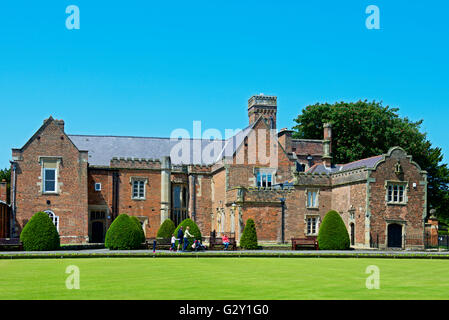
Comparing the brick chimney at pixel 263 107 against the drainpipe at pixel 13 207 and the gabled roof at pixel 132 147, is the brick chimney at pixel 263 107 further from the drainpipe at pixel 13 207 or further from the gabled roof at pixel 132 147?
the drainpipe at pixel 13 207

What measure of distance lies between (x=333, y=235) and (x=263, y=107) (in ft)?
116

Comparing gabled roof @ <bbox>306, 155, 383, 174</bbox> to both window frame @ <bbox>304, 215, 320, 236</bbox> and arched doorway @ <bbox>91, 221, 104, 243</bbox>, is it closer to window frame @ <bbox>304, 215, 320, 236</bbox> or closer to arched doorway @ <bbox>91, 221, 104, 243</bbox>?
window frame @ <bbox>304, 215, 320, 236</bbox>

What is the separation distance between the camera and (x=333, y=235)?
45.4 m

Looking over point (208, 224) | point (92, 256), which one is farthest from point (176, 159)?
point (92, 256)

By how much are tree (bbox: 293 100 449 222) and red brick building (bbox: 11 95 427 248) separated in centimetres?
705

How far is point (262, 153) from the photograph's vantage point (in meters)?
57.1

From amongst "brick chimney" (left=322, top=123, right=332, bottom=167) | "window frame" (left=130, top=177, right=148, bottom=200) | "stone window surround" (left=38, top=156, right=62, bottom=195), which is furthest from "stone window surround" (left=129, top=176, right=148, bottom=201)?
"brick chimney" (left=322, top=123, right=332, bottom=167)

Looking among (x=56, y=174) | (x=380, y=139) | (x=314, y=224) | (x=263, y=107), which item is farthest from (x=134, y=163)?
(x=380, y=139)

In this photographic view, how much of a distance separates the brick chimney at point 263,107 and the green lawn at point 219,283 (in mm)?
52739

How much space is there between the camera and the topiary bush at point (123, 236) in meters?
42.7

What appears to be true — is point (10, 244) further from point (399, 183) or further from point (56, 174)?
point (399, 183)

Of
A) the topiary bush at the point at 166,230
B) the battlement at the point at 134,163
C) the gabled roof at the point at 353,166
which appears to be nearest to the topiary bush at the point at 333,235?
the gabled roof at the point at 353,166
